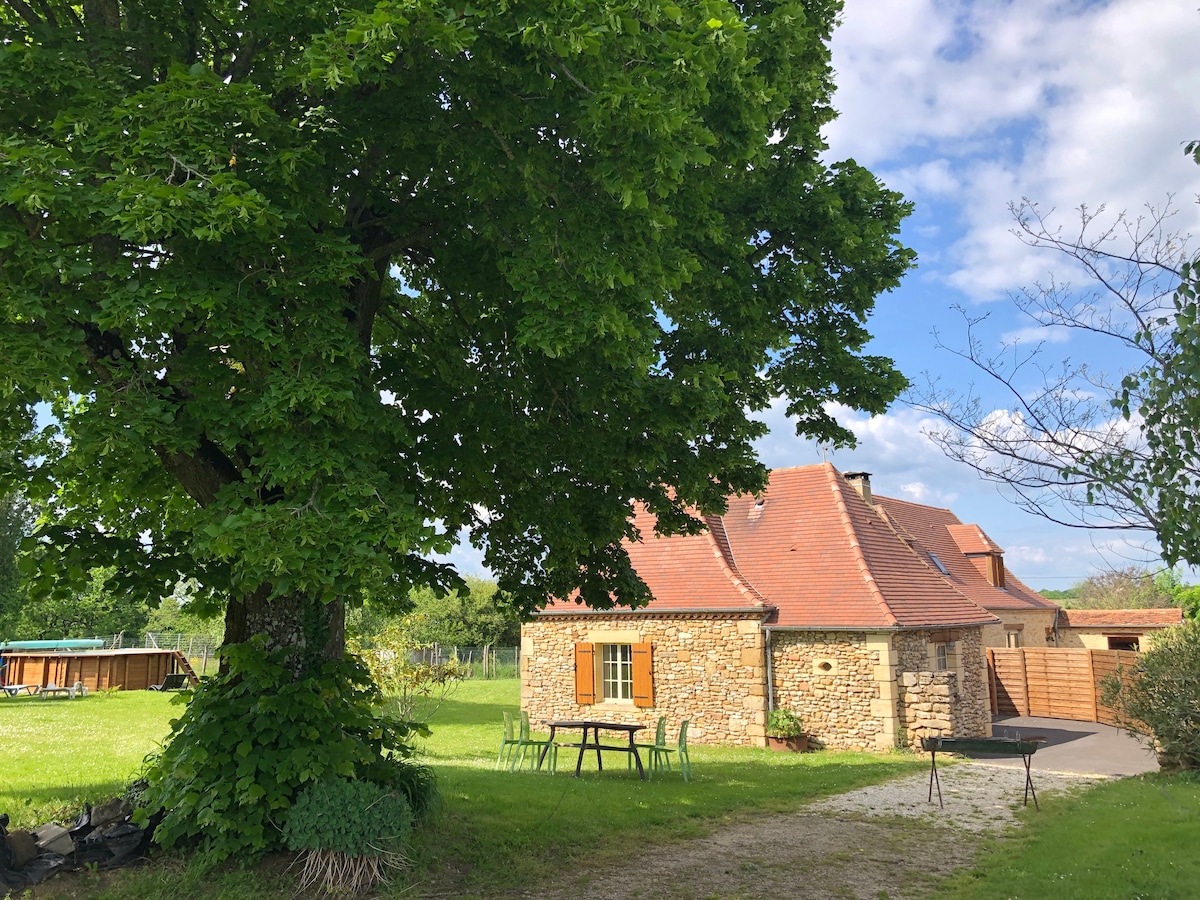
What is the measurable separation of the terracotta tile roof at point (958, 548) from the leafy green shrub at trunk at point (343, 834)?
20803 mm

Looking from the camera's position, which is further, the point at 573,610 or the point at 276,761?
the point at 573,610

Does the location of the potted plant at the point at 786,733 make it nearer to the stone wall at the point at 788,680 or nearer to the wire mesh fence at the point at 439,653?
the stone wall at the point at 788,680

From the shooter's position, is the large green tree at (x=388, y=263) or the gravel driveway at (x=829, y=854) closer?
the large green tree at (x=388, y=263)

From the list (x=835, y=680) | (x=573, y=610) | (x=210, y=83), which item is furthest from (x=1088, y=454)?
(x=573, y=610)

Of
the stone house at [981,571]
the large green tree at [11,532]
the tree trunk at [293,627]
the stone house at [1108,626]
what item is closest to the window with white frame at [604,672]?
the stone house at [981,571]

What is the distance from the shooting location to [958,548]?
29.9 m

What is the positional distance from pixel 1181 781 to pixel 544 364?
35.4 ft

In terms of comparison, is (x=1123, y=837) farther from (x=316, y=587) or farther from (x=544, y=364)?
(x=316, y=587)

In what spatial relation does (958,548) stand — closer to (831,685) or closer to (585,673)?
(831,685)

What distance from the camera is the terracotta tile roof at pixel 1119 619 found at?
30969mm

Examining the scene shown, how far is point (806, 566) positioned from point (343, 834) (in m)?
14.5

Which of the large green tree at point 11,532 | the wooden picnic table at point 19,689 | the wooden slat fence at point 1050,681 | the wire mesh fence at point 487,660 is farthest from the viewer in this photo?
the wire mesh fence at point 487,660

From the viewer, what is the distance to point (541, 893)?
6992 millimetres

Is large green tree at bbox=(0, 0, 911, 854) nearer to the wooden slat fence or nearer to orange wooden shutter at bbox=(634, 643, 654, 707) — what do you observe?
orange wooden shutter at bbox=(634, 643, 654, 707)
